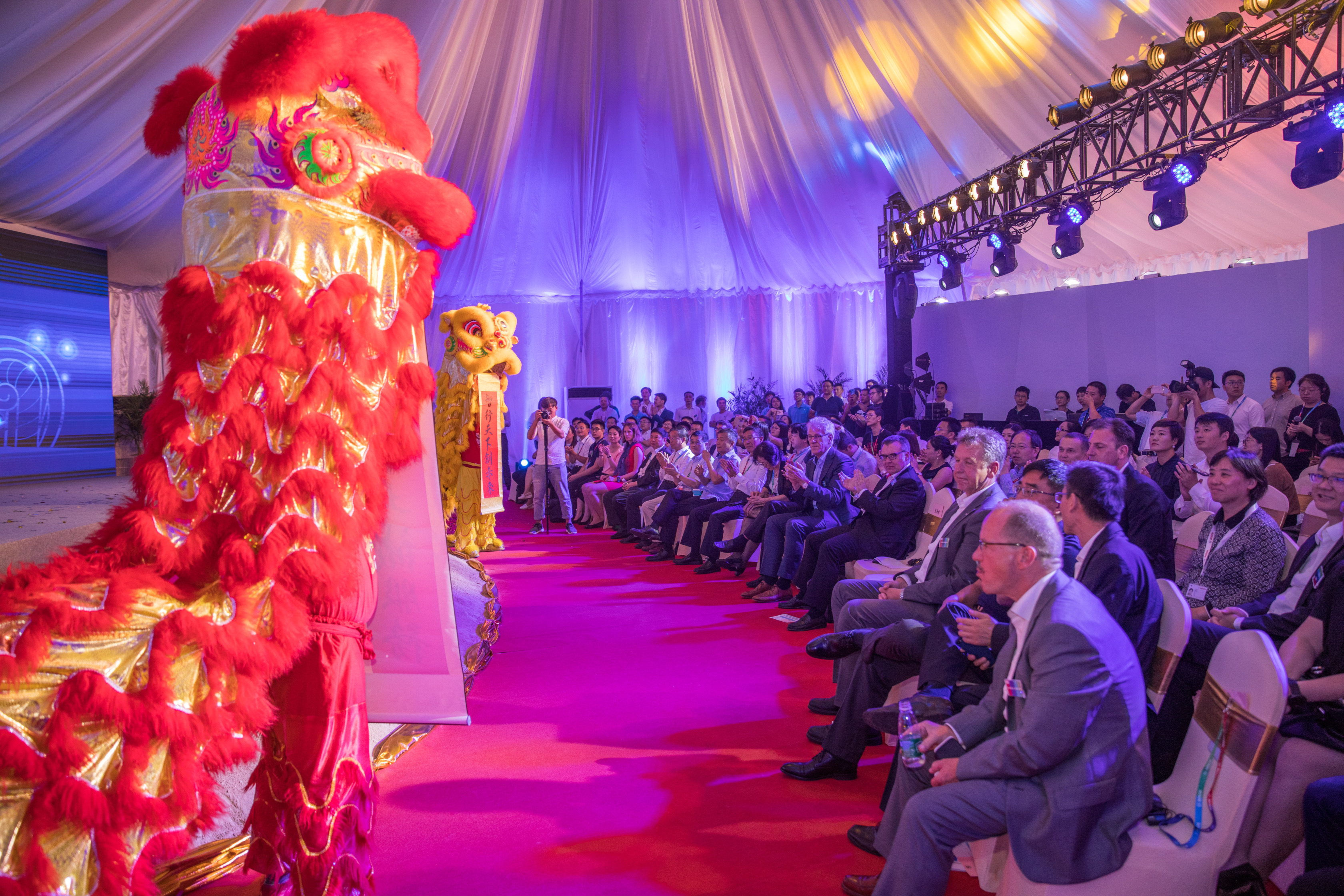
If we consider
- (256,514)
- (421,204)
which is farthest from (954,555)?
(256,514)

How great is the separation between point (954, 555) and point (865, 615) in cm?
50

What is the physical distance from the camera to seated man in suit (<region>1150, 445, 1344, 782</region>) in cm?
272

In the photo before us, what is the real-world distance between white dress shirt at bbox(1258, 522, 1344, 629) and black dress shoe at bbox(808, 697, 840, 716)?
1630mm

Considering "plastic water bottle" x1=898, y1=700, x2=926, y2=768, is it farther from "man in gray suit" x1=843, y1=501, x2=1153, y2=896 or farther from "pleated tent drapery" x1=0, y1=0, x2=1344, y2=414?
"pleated tent drapery" x1=0, y1=0, x2=1344, y2=414

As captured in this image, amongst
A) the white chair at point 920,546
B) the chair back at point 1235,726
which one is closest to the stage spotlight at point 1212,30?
the white chair at point 920,546

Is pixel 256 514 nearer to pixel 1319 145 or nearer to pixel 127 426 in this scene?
pixel 1319 145

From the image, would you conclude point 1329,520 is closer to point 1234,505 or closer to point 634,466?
point 1234,505

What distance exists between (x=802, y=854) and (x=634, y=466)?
803 centimetres

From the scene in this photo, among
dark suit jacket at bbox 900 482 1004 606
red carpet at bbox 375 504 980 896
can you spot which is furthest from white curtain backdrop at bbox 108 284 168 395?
dark suit jacket at bbox 900 482 1004 606

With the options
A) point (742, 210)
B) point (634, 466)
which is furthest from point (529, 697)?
point (742, 210)

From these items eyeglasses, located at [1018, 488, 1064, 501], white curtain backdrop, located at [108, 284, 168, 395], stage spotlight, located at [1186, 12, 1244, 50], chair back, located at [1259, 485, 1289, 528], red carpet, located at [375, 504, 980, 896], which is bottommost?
red carpet, located at [375, 504, 980, 896]

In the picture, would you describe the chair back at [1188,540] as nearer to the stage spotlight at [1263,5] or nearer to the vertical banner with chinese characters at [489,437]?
the vertical banner with chinese characters at [489,437]

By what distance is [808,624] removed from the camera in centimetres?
548

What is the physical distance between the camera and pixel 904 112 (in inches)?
379
